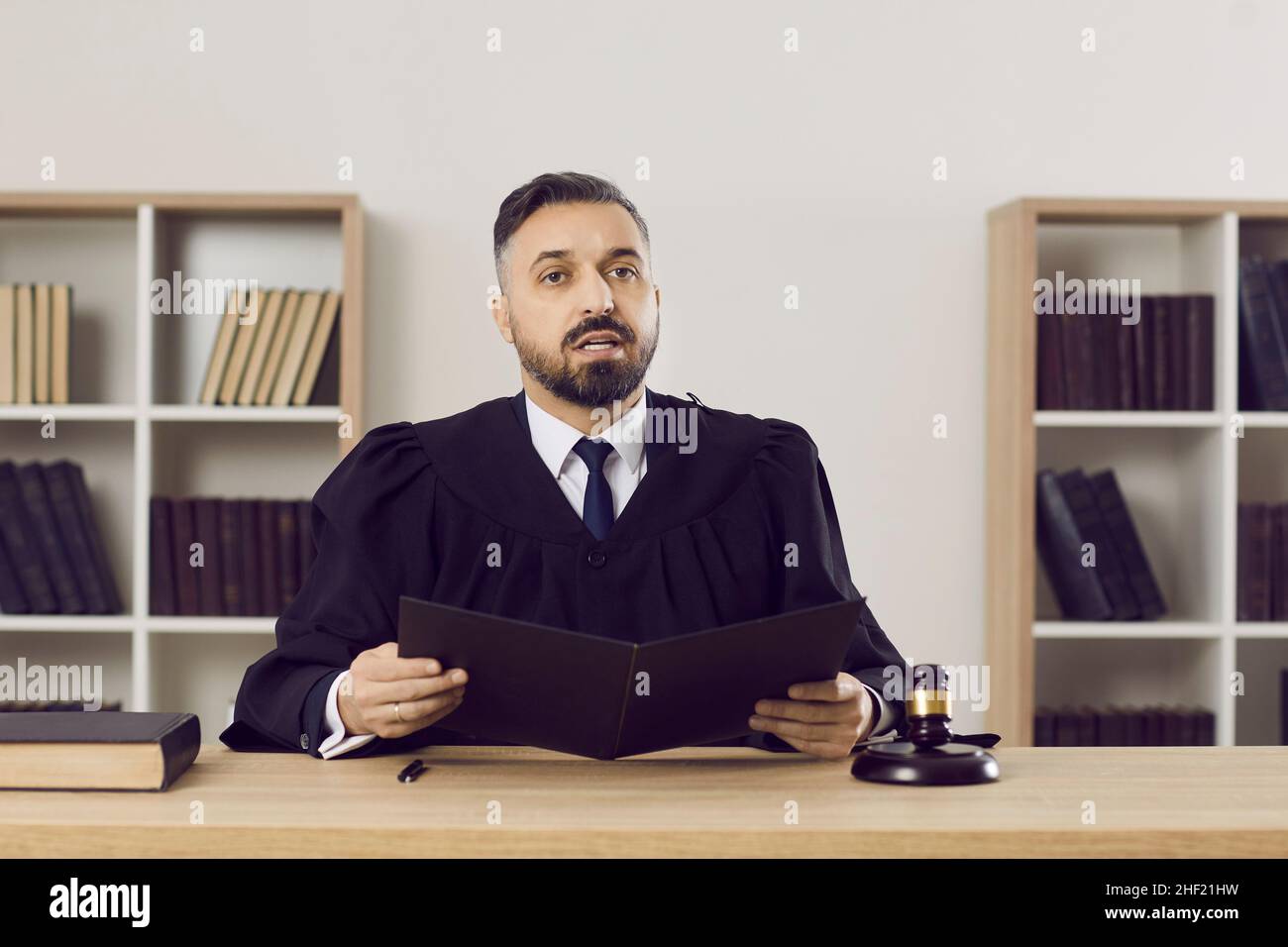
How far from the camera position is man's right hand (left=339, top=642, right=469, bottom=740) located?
1.49 m

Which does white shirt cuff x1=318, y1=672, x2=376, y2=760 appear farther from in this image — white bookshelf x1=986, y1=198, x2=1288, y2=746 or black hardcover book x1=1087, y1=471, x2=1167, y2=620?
black hardcover book x1=1087, y1=471, x2=1167, y2=620

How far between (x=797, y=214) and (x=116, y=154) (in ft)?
6.01

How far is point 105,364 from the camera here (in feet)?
11.8

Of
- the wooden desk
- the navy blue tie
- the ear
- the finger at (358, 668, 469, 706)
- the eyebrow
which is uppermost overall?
the eyebrow

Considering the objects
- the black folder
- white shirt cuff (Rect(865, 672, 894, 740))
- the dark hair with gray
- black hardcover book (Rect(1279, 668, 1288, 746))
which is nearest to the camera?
the black folder

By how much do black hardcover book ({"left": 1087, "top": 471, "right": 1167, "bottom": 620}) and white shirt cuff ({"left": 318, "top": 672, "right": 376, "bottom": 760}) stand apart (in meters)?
2.27

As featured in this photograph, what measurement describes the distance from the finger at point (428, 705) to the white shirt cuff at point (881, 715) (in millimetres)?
582

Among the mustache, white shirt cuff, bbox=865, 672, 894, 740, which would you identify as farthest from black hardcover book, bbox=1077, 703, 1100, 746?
the mustache

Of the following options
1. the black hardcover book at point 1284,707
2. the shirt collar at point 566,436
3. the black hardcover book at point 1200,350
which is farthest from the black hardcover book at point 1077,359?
the shirt collar at point 566,436

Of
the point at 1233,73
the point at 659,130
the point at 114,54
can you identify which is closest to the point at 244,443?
the point at 114,54

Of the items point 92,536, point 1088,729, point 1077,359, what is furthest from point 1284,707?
point 92,536

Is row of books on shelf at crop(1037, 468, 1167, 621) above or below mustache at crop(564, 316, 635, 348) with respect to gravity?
below

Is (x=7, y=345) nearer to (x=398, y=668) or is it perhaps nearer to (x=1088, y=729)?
(x=398, y=668)

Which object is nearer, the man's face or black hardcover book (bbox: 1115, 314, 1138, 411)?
the man's face
